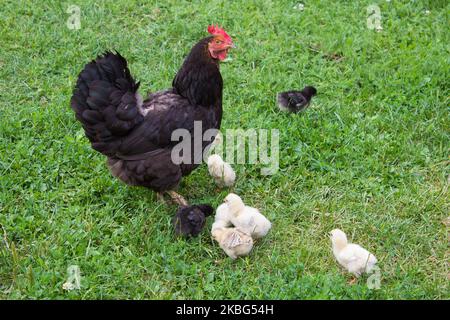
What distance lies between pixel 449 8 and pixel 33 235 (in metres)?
5.42

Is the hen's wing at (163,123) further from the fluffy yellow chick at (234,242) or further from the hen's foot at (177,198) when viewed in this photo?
the fluffy yellow chick at (234,242)

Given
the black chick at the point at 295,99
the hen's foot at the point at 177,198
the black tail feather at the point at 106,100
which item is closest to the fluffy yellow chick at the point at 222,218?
the hen's foot at the point at 177,198

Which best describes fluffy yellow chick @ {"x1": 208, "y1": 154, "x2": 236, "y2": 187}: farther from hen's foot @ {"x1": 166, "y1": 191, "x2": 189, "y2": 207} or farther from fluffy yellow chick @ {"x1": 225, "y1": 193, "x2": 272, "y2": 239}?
fluffy yellow chick @ {"x1": 225, "y1": 193, "x2": 272, "y2": 239}

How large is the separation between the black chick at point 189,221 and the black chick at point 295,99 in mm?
1699

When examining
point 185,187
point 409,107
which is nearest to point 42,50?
point 185,187

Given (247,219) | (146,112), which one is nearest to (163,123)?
(146,112)

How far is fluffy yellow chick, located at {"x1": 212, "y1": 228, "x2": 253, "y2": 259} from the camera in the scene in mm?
4230

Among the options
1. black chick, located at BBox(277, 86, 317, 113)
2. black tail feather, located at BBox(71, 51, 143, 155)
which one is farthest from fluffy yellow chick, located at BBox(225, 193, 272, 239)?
black chick, located at BBox(277, 86, 317, 113)

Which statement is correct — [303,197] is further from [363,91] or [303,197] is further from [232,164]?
[363,91]

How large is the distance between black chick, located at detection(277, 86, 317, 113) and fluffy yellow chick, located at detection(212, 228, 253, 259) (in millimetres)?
1835

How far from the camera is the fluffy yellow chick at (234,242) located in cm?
423

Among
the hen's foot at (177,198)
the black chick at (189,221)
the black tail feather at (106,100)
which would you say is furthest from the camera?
the hen's foot at (177,198)

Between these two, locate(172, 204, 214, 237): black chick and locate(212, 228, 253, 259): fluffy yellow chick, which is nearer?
locate(212, 228, 253, 259): fluffy yellow chick

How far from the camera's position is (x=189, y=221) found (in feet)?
14.6
